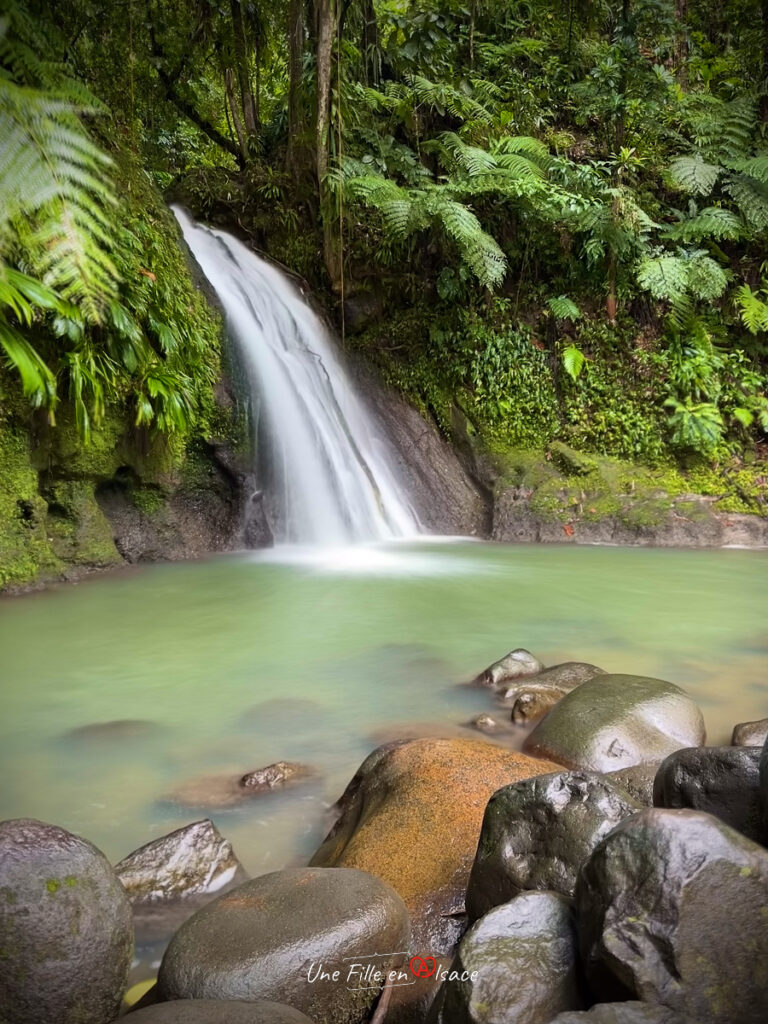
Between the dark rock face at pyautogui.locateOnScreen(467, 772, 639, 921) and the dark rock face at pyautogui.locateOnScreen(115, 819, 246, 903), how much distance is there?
0.89 m

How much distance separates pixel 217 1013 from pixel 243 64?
12.8m

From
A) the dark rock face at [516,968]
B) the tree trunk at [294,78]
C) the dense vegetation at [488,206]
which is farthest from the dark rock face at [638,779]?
the tree trunk at [294,78]

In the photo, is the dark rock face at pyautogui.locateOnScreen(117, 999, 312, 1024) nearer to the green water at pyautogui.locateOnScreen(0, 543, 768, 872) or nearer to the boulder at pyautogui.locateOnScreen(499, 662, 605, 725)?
the green water at pyautogui.locateOnScreen(0, 543, 768, 872)

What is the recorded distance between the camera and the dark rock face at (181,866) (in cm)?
241

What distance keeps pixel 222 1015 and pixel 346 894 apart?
0.46 m

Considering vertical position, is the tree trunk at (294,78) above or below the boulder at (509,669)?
above

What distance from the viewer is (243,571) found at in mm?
7352

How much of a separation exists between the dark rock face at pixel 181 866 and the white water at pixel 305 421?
6.06m

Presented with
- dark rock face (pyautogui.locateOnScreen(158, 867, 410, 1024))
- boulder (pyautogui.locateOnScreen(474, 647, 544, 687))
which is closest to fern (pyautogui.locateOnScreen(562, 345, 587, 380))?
boulder (pyautogui.locateOnScreen(474, 647, 544, 687))

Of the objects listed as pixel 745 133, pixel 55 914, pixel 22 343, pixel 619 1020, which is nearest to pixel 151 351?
pixel 22 343

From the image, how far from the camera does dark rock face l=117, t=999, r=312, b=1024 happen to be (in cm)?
151

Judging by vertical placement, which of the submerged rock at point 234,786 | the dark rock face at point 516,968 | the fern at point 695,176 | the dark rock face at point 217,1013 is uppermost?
the fern at point 695,176

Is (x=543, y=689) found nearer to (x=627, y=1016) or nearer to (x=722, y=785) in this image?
(x=722, y=785)

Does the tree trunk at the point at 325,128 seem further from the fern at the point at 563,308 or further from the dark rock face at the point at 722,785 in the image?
the dark rock face at the point at 722,785
